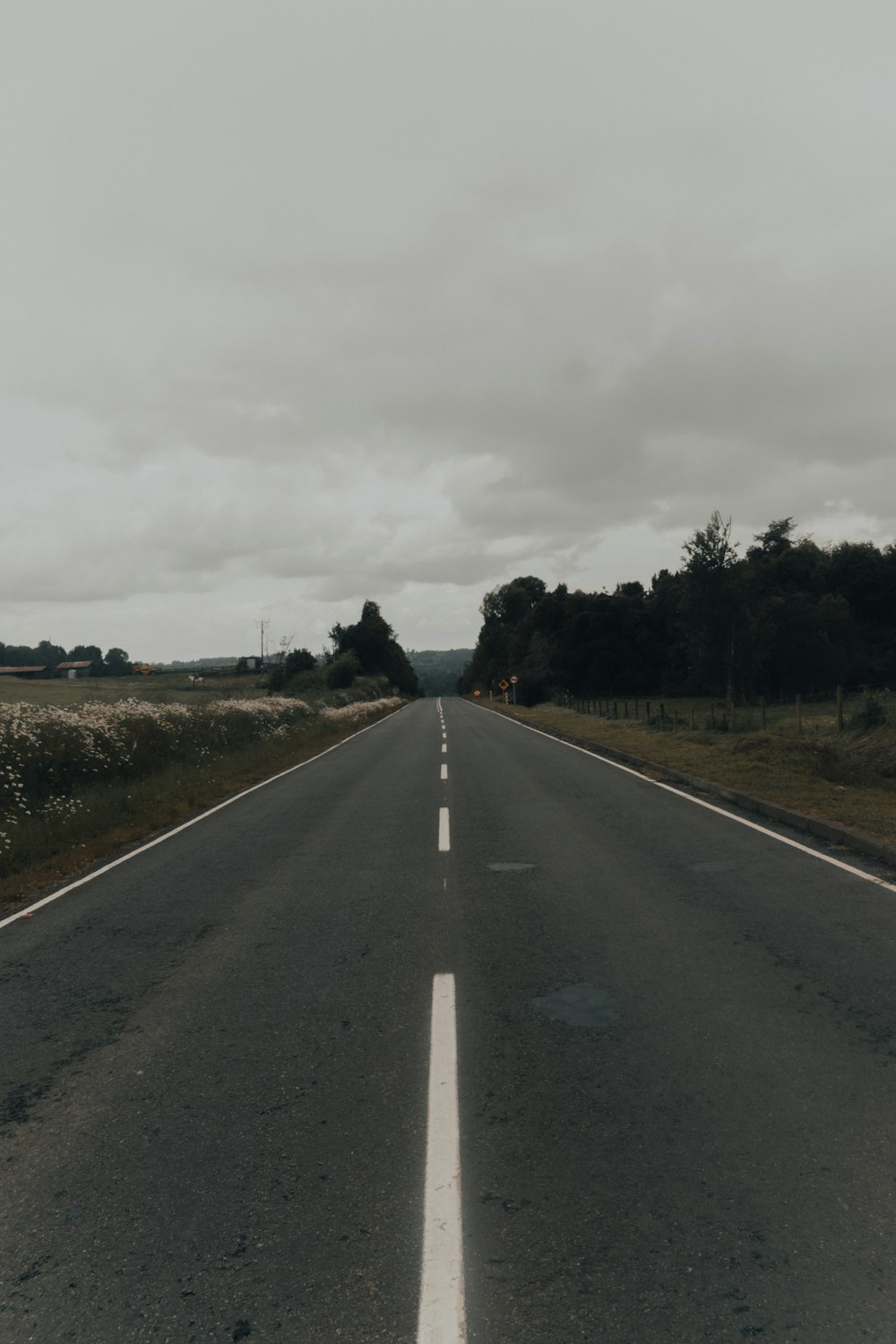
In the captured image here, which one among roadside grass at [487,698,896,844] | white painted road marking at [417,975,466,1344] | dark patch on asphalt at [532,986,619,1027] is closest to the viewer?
white painted road marking at [417,975,466,1344]

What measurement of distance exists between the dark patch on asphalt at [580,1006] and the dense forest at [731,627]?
178 feet

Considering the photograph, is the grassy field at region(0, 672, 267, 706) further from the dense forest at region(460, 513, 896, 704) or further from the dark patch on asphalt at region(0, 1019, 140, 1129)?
the dense forest at region(460, 513, 896, 704)

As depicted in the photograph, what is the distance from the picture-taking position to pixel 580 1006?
16.4 feet

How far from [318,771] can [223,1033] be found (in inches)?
601

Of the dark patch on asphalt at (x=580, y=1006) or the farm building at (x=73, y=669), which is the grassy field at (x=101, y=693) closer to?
the dark patch on asphalt at (x=580, y=1006)

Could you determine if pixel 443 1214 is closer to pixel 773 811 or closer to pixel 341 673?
pixel 773 811

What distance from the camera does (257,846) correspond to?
34.3 ft

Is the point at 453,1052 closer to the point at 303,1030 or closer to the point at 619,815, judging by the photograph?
the point at 303,1030

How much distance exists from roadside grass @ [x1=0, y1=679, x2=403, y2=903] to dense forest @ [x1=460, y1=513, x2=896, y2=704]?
44.2 metres

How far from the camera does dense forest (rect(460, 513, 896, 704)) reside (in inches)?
2356

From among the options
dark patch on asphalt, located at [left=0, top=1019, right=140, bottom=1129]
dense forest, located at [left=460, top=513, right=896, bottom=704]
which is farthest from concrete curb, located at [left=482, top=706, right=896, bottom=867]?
dense forest, located at [left=460, top=513, right=896, bottom=704]

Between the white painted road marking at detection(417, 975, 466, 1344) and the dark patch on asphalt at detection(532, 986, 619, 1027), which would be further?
the dark patch on asphalt at detection(532, 986, 619, 1027)

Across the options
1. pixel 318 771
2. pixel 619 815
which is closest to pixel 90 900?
pixel 619 815

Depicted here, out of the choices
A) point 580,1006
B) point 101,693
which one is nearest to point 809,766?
point 580,1006
